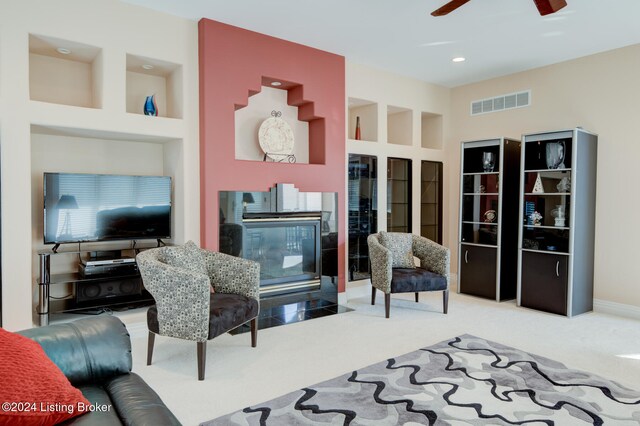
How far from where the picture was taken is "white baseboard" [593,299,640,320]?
4574 millimetres

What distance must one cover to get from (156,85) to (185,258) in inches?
81.7

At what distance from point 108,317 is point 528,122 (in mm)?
5412

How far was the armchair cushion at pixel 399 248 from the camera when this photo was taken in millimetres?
5023

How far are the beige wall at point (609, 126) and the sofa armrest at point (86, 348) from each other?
509 cm

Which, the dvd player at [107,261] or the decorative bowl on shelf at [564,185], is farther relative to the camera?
the decorative bowl on shelf at [564,185]

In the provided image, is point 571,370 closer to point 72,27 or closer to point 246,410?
point 246,410

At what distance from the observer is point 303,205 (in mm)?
4762

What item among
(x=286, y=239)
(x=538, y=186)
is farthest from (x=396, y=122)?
(x=286, y=239)

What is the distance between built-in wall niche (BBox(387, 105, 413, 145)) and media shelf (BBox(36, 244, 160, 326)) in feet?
13.1

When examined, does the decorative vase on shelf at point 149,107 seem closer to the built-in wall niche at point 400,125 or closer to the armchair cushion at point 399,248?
the armchair cushion at point 399,248

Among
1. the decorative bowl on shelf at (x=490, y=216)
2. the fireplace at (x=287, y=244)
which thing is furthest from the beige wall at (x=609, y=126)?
the fireplace at (x=287, y=244)

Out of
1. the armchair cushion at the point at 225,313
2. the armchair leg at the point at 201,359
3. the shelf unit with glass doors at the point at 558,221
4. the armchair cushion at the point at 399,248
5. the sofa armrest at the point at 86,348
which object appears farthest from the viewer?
the armchair cushion at the point at 399,248

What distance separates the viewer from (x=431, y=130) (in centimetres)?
659

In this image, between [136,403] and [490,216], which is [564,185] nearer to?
[490,216]
